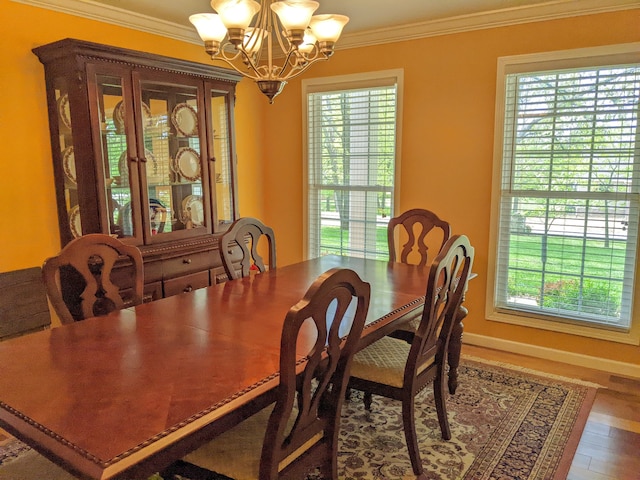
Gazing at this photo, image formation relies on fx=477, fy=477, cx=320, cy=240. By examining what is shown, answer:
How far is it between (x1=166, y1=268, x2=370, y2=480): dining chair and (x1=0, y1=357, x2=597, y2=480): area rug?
1.83 feet

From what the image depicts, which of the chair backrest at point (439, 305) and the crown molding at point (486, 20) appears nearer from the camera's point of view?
the chair backrest at point (439, 305)

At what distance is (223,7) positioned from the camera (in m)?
1.80

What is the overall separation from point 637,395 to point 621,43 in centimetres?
208

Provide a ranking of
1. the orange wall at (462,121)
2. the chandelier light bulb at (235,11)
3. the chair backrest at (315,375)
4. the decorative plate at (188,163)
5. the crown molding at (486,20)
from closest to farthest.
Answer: the chair backrest at (315,375)
the chandelier light bulb at (235,11)
the crown molding at (486,20)
the orange wall at (462,121)
the decorative plate at (188,163)

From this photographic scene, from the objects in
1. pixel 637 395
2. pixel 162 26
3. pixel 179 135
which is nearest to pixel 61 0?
pixel 162 26

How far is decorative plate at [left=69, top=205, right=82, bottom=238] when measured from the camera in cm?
281

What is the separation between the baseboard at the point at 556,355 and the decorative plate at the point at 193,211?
7.02 feet

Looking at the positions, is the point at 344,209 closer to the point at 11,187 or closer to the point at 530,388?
the point at 530,388

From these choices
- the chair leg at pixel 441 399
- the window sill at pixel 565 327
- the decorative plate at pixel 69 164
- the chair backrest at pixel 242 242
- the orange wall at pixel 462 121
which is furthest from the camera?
the orange wall at pixel 462 121

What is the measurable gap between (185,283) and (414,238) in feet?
5.07

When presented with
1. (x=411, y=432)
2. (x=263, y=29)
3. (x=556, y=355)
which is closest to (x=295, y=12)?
(x=263, y=29)

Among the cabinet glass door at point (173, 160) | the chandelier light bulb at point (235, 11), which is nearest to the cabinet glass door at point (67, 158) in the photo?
the cabinet glass door at point (173, 160)

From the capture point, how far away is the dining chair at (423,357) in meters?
1.96

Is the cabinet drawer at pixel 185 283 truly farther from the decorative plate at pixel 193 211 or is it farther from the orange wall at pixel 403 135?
the orange wall at pixel 403 135
